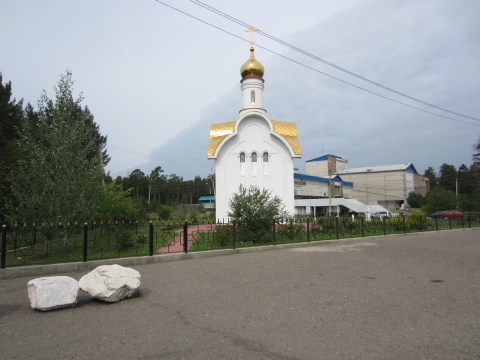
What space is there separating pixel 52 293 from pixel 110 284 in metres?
0.85

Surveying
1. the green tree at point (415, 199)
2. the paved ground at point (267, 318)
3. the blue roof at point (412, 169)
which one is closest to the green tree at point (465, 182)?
the blue roof at point (412, 169)

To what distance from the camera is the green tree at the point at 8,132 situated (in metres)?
14.2

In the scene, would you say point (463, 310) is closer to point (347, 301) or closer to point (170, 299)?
point (347, 301)

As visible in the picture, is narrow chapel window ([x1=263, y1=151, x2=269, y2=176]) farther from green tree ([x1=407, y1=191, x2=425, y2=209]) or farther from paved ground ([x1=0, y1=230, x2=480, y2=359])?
green tree ([x1=407, y1=191, x2=425, y2=209])

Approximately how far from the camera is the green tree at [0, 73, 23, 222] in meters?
14.2

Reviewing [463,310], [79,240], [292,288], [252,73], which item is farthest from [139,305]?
[252,73]

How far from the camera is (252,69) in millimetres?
24594

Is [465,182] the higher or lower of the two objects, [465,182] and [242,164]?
the higher

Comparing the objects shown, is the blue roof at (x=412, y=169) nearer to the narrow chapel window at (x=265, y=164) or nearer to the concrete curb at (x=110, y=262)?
the narrow chapel window at (x=265, y=164)

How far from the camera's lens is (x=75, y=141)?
10.6 m

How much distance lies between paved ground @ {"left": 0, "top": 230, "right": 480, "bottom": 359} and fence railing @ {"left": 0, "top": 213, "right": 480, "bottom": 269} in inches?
80.8

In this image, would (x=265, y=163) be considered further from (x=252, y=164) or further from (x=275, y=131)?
(x=275, y=131)

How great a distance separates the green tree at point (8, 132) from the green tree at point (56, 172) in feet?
15.0

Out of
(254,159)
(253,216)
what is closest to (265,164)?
(254,159)
